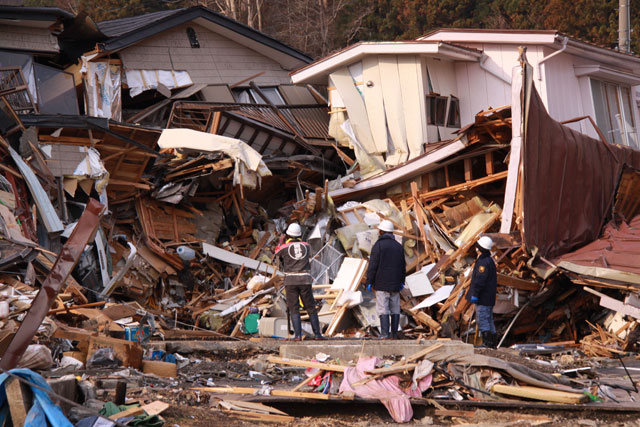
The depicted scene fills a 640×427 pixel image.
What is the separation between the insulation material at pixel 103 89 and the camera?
18906 mm

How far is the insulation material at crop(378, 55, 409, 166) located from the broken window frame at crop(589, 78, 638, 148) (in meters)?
5.07

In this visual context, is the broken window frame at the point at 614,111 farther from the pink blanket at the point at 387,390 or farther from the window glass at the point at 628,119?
the pink blanket at the point at 387,390

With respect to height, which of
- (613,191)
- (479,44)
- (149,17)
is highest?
(149,17)

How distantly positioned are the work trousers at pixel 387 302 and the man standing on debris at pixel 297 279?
92 centimetres

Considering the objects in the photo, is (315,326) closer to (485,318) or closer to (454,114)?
(485,318)

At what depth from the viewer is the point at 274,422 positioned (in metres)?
7.54

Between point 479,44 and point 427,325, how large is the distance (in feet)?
27.6

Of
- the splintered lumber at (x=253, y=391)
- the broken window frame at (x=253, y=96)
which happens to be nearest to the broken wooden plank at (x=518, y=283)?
the splintered lumber at (x=253, y=391)

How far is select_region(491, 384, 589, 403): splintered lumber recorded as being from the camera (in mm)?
7996

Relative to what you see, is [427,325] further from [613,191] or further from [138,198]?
[138,198]

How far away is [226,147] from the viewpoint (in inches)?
643

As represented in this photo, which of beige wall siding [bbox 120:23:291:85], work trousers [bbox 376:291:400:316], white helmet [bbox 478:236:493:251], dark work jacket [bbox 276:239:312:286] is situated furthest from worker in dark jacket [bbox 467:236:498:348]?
beige wall siding [bbox 120:23:291:85]

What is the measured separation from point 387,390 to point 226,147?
29.5ft

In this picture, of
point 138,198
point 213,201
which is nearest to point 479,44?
point 213,201
